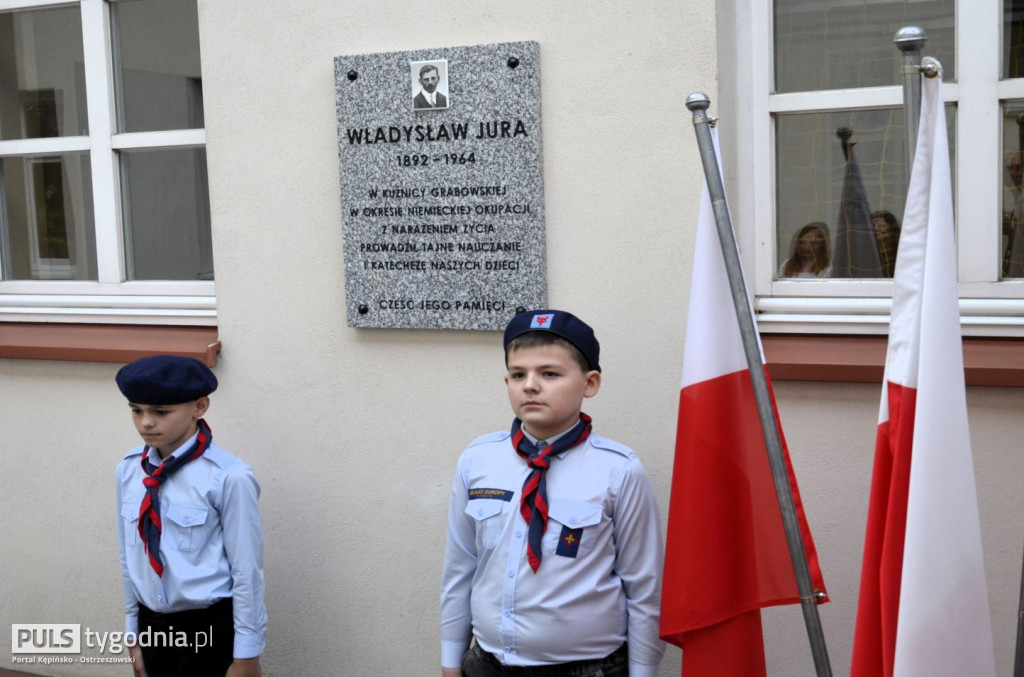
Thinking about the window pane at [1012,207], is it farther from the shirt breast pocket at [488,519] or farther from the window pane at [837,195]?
the shirt breast pocket at [488,519]

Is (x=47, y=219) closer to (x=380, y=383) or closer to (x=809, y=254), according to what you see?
(x=380, y=383)

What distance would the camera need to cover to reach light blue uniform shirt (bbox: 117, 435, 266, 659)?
336 cm

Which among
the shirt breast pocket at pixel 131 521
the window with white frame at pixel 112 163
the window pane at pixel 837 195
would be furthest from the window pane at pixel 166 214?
the window pane at pixel 837 195

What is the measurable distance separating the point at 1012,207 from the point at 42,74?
3768 mm

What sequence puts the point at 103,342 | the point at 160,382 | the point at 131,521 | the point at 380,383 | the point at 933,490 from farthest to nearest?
the point at 103,342 → the point at 380,383 → the point at 131,521 → the point at 160,382 → the point at 933,490

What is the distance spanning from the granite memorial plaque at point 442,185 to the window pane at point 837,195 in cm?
76

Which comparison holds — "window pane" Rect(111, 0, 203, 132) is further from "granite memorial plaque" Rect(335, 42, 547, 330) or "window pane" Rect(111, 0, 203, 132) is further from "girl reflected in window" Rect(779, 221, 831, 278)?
"girl reflected in window" Rect(779, 221, 831, 278)

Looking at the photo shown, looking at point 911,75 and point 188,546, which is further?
point 188,546

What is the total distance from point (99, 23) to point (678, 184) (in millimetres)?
2460

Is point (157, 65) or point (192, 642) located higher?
point (157, 65)

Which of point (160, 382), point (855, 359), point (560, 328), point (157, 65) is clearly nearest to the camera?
point (560, 328)

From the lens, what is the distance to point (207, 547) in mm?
3400

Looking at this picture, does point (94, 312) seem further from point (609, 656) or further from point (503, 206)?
point (609, 656)

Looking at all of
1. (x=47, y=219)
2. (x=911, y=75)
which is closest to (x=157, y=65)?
(x=47, y=219)
